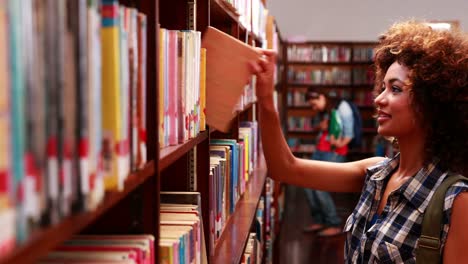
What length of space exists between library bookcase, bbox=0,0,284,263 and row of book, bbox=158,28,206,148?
3cm

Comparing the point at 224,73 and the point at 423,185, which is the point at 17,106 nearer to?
the point at 224,73

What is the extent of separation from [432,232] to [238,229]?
0.93 metres

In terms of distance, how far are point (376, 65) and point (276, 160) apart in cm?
54

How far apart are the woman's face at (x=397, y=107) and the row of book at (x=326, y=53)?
760 centimetres

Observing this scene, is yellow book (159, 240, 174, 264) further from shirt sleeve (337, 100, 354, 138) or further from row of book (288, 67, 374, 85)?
row of book (288, 67, 374, 85)

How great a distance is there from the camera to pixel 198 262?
1.49 meters

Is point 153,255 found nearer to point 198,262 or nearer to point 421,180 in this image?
point 198,262

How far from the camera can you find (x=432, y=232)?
1.62m

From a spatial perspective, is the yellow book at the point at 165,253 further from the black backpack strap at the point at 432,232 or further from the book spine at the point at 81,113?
the black backpack strap at the point at 432,232

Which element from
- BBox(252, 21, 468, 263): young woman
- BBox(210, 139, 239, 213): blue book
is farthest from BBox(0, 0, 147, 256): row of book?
BBox(210, 139, 239, 213): blue book

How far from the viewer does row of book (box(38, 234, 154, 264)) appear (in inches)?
34.9

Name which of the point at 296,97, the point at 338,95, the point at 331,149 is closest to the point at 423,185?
the point at 331,149

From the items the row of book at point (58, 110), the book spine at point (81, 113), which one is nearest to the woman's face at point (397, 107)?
the row of book at point (58, 110)

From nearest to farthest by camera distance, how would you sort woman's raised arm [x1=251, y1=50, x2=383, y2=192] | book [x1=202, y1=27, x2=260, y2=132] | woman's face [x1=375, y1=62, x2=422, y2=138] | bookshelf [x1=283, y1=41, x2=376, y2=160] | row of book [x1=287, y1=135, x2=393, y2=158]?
book [x1=202, y1=27, x2=260, y2=132]
woman's face [x1=375, y1=62, x2=422, y2=138]
woman's raised arm [x1=251, y1=50, x2=383, y2=192]
row of book [x1=287, y1=135, x2=393, y2=158]
bookshelf [x1=283, y1=41, x2=376, y2=160]
